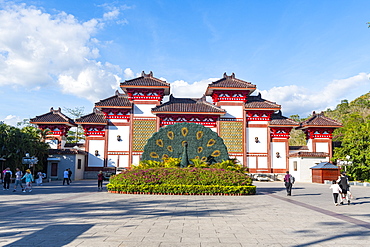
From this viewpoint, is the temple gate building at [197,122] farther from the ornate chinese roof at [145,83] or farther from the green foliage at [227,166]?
the green foliage at [227,166]

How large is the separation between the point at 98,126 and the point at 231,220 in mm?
24830

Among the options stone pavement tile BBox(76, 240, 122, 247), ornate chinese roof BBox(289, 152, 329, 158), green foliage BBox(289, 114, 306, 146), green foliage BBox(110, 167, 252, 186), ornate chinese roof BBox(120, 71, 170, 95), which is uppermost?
ornate chinese roof BBox(120, 71, 170, 95)

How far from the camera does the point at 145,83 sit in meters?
31.3

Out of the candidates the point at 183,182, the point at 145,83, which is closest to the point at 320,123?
the point at 145,83

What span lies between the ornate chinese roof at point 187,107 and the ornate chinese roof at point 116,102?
322cm

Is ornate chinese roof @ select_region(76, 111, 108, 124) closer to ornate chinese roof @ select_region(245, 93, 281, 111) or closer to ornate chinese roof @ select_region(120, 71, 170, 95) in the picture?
ornate chinese roof @ select_region(120, 71, 170, 95)

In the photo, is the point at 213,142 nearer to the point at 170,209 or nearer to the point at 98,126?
the point at 170,209

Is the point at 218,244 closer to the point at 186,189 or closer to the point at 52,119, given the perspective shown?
the point at 186,189

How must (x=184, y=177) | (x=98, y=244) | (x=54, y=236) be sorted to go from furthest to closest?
(x=184, y=177)
(x=54, y=236)
(x=98, y=244)

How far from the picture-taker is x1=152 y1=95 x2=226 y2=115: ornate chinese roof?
30203 millimetres

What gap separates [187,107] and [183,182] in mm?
15742

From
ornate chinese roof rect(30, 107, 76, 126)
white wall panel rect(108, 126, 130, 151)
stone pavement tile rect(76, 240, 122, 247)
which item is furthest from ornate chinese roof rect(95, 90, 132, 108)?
stone pavement tile rect(76, 240, 122, 247)

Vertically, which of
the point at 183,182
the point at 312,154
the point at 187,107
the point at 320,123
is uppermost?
the point at 187,107

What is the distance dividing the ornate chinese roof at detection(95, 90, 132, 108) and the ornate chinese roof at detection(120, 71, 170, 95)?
1.18 metres
